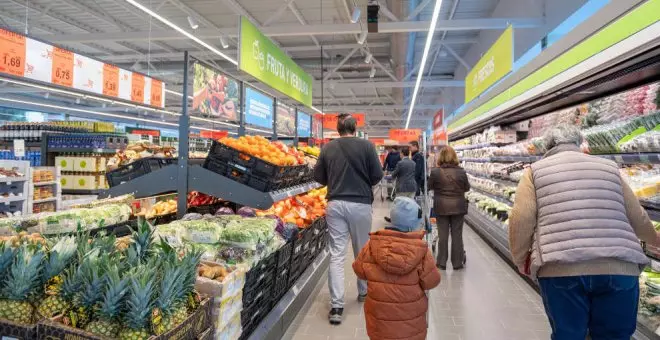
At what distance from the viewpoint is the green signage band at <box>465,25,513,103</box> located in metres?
5.82

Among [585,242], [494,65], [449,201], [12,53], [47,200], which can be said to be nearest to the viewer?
[585,242]

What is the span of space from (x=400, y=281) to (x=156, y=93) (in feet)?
29.3

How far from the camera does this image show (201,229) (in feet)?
9.09

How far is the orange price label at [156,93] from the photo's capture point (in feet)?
32.0

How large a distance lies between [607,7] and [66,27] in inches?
556

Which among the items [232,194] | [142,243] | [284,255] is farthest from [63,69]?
[142,243]

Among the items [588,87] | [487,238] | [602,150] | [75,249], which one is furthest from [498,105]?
[75,249]

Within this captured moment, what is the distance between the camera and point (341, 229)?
383 cm

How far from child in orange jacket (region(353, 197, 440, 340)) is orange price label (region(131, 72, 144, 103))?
7874 millimetres

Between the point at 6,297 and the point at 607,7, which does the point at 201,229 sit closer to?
the point at 6,297

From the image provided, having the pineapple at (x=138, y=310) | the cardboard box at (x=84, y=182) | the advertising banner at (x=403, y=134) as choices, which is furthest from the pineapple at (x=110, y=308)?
the advertising banner at (x=403, y=134)

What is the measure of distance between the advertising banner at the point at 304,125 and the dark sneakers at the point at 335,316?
14.1 ft

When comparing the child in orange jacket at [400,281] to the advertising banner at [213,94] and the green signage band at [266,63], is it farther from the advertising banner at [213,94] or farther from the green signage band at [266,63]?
the green signage band at [266,63]

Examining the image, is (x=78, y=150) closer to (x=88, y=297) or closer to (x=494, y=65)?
(x=494, y=65)
